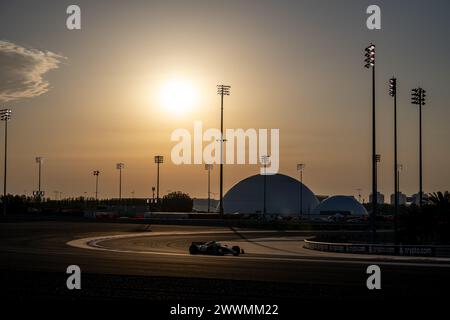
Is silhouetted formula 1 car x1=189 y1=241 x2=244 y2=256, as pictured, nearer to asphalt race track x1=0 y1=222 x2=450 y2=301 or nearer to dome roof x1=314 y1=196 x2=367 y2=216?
asphalt race track x1=0 y1=222 x2=450 y2=301

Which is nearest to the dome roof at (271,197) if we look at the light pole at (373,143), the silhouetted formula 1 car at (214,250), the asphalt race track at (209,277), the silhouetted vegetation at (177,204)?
the silhouetted vegetation at (177,204)

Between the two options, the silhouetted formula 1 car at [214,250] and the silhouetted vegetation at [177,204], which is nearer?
the silhouetted formula 1 car at [214,250]

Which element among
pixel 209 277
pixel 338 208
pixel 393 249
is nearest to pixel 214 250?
pixel 393 249

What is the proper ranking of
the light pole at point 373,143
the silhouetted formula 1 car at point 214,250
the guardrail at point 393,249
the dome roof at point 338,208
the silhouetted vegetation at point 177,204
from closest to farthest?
the silhouetted formula 1 car at point 214,250
the guardrail at point 393,249
the light pole at point 373,143
the silhouetted vegetation at point 177,204
the dome roof at point 338,208

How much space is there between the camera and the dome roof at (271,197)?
186 meters

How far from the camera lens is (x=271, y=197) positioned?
188 meters

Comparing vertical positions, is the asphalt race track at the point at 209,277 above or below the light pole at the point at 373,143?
below

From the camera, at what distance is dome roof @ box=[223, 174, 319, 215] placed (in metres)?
186

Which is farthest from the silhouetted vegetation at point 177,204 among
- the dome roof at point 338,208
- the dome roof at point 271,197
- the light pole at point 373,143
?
the light pole at point 373,143

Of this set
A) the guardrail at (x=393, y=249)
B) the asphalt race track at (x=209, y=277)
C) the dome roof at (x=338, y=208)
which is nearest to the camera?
the asphalt race track at (x=209, y=277)

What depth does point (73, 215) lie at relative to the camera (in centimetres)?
11788

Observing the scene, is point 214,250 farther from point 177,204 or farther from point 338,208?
point 338,208

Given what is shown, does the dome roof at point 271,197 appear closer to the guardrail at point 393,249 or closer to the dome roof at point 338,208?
the dome roof at point 338,208
